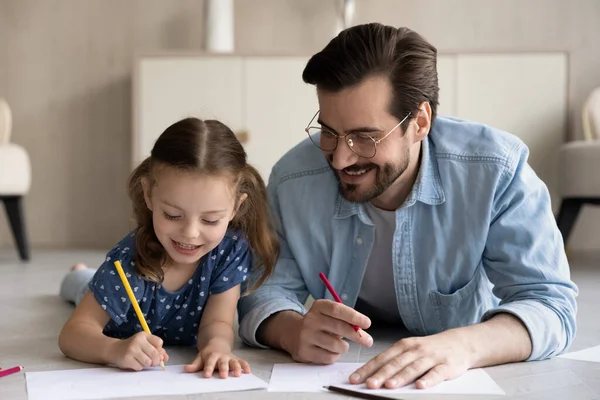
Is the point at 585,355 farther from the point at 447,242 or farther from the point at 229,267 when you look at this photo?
the point at 229,267

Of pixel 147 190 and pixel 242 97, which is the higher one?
pixel 242 97

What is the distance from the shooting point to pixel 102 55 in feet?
13.3

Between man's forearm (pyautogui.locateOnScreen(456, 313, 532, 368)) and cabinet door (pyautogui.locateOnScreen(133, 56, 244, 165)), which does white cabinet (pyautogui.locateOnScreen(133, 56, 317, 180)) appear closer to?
cabinet door (pyautogui.locateOnScreen(133, 56, 244, 165))

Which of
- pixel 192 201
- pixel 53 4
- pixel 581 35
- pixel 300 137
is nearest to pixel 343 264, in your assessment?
pixel 192 201

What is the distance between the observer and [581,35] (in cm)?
385

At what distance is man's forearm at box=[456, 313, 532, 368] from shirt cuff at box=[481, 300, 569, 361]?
11 mm

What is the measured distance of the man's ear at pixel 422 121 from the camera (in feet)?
5.01

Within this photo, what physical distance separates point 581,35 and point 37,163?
2.69 m

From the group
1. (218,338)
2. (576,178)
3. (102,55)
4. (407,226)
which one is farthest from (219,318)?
(102,55)

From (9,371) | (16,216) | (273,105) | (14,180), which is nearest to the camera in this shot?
(9,371)

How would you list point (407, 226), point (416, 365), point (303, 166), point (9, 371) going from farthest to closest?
1. point (303, 166)
2. point (407, 226)
3. point (9, 371)
4. point (416, 365)

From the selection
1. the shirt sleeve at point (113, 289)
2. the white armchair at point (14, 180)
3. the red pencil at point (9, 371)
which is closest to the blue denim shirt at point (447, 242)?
the shirt sleeve at point (113, 289)

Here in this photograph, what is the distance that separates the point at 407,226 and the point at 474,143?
202 millimetres

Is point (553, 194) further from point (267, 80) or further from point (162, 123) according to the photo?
point (162, 123)
